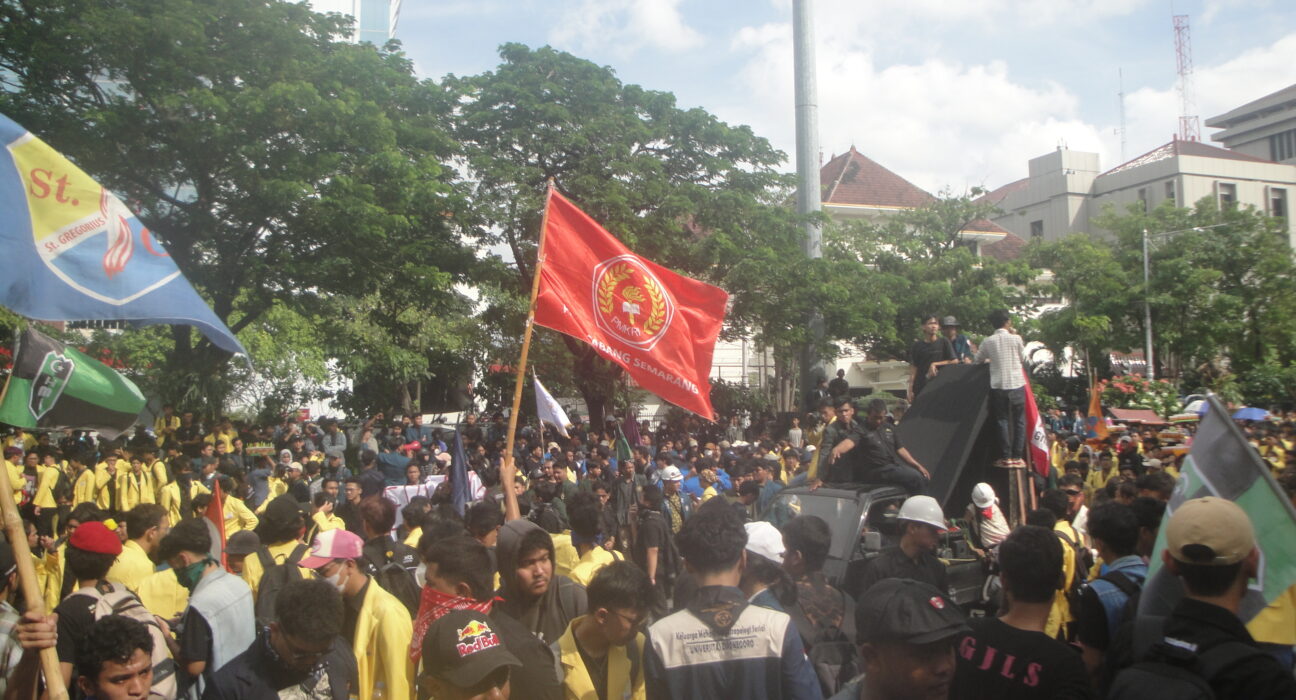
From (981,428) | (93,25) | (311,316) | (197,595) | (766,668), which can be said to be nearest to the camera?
(766,668)

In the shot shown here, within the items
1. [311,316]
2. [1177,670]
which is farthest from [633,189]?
[1177,670]

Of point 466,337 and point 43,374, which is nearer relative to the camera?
point 43,374

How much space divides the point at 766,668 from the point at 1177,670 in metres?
1.25

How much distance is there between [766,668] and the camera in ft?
11.1

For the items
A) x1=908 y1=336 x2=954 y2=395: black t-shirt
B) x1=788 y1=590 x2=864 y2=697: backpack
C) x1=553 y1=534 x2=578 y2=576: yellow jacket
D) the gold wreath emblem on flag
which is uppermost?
the gold wreath emblem on flag

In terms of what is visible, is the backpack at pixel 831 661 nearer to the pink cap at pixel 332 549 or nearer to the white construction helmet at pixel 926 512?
the white construction helmet at pixel 926 512

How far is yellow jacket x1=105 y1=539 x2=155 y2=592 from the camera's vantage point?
239 inches

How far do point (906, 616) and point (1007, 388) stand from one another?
710cm

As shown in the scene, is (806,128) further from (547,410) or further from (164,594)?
(164,594)

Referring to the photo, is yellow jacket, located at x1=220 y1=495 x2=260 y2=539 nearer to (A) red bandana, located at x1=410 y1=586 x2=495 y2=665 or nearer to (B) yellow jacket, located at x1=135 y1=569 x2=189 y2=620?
(B) yellow jacket, located at x1=135 y1=569 x2=189 y2=620

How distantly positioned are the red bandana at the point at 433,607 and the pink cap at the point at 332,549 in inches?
20.9

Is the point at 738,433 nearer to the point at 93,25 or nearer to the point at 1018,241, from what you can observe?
the point at 93,25

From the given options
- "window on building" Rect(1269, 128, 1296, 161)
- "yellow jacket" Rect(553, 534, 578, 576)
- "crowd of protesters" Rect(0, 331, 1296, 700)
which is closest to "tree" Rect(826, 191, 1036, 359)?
"yellow jacket" Rect(553, 534, 578, 576)

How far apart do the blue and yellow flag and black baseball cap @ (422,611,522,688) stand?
7.38ft
